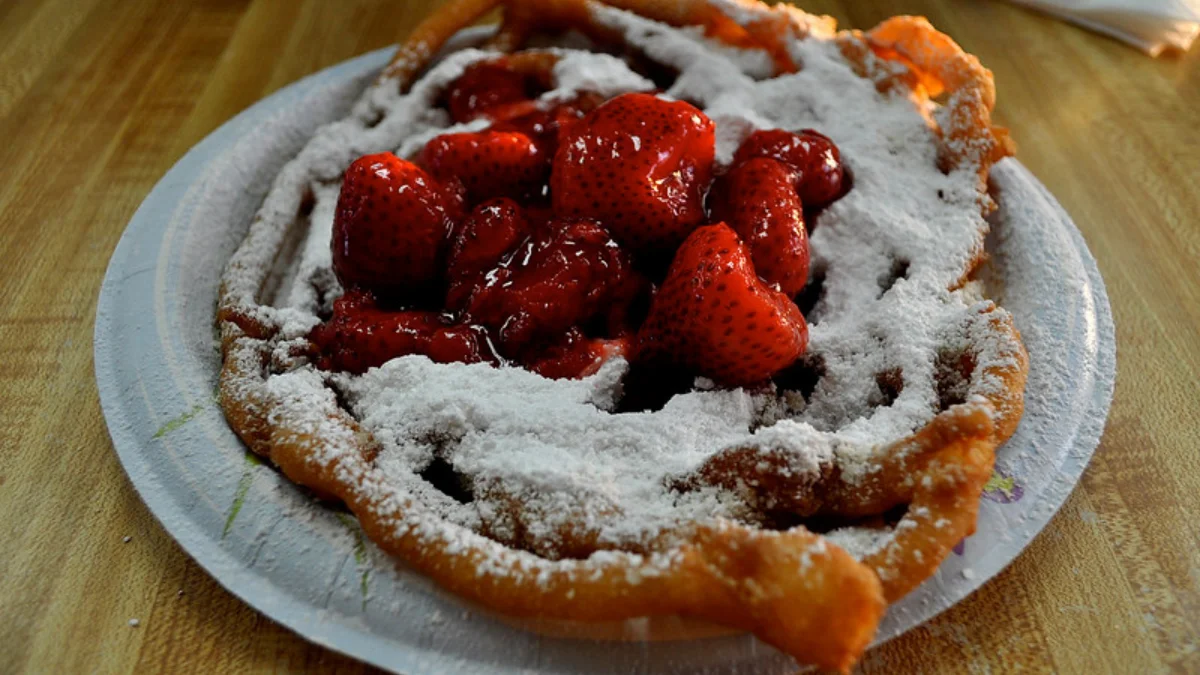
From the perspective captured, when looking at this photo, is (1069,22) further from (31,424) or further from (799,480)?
(31,424)

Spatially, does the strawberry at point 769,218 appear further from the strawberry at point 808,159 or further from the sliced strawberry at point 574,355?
the sliced strawberry at point 574,355

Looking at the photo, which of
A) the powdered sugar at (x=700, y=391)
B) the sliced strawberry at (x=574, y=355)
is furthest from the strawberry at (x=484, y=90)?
the sliced strawberry at (x=574, y=355)

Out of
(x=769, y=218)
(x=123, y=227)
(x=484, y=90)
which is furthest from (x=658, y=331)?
(x=123, y=227)

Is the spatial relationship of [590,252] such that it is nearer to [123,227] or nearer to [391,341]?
[391,341]

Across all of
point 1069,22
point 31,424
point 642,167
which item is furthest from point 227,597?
point 1069,22

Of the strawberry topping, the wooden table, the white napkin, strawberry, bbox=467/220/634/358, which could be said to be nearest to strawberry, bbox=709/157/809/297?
the strawberry topping

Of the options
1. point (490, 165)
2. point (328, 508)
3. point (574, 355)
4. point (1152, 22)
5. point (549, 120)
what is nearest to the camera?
point (328, 508)

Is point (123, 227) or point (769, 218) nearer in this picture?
point (769, 218)
